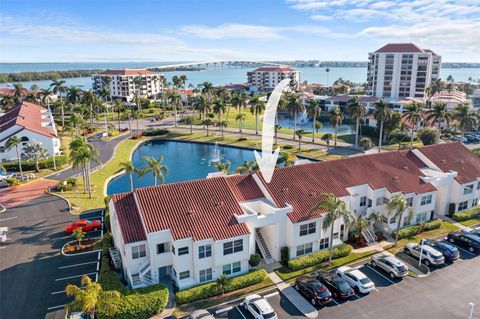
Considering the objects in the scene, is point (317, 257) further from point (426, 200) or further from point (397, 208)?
point (426, 200)

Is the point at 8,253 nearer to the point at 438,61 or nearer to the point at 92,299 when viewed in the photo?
the point at 92,299

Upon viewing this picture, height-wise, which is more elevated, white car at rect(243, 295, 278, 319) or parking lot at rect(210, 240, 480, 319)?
white car at rect(243, 295, 278, 319)

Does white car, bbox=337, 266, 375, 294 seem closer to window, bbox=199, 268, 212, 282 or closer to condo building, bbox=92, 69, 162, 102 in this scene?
window, bbox=199, 268, 212, 282

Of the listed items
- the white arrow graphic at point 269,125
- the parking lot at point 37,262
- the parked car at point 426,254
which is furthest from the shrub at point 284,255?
the parking lot at point 37,262

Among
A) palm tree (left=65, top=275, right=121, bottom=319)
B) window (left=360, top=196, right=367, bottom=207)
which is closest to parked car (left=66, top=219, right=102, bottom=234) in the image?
palm tree (left=65, top=275, right=121, bottom=319)

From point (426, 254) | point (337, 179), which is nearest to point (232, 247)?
point (337, 179)

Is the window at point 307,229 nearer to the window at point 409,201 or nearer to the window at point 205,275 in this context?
the window at point 205,275

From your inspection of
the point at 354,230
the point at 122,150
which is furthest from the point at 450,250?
the point at 122,150
